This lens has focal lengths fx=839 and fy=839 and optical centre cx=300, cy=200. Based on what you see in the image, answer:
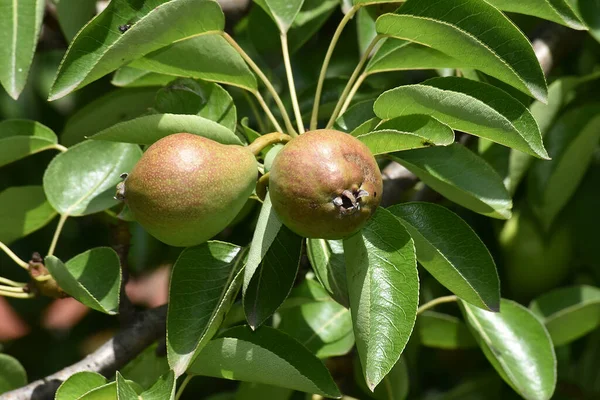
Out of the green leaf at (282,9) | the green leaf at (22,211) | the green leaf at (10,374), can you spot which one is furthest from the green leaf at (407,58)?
the green leaf at (10,374)

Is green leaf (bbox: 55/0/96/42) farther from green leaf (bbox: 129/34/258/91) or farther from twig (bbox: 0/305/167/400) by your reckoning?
twig (bbox: 0/305/167/400)

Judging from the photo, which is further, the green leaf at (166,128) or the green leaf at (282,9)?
the green leaf at (282,9)

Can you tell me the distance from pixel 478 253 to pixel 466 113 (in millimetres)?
219

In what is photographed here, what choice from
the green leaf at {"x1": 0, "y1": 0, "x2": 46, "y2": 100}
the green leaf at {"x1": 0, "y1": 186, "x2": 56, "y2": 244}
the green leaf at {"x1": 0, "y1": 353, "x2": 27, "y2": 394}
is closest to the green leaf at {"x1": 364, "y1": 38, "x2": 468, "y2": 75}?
the green leaf at {"x1": 0, "y1": 0, "x2": 46, "y2": 100}

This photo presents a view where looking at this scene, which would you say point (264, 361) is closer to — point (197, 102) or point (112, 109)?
point (197, 102)

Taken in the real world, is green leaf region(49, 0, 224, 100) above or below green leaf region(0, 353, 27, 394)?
above

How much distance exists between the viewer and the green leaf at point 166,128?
108 centimetres

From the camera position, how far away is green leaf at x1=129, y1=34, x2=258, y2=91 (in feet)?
3.84

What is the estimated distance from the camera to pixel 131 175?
1038 mm

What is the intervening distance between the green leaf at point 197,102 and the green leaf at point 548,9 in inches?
15.8

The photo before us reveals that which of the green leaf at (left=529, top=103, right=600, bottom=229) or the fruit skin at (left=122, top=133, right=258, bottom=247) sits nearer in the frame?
Result: the fruit skin at (left=122, top=133, right=258, bottom=247)

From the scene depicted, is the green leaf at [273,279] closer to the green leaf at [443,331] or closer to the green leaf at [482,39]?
the green leaf at [482,39]

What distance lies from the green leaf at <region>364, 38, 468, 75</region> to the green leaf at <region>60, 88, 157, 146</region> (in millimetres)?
500

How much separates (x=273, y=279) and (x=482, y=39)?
42 cm
